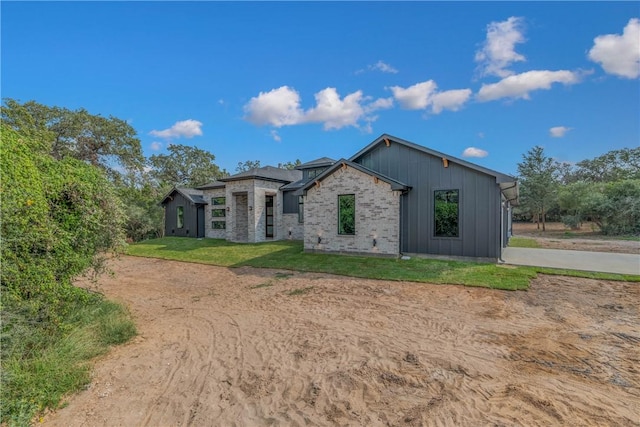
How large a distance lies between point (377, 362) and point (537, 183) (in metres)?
32.7

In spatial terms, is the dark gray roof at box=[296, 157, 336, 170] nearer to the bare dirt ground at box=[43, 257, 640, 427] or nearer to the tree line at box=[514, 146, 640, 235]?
the bare dirt ground at box=[43, 257, 640, 427]

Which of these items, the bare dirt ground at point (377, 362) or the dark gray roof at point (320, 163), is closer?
the bare dirt ground at point (377, 362)

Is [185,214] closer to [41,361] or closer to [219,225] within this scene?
[219,225]

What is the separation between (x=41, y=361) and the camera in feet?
11.7

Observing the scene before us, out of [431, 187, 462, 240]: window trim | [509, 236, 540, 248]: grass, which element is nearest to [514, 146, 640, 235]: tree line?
[509, 236, 540, 248]: grass

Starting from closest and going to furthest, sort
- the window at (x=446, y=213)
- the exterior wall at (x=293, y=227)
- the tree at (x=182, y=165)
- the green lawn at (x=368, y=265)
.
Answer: the green lawn at (x=368, y=265)
the window at (x=446, y=213)
the exterior wall at (x=293, y=227)
the tree at (x=182, y=165)

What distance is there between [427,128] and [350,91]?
222 inches

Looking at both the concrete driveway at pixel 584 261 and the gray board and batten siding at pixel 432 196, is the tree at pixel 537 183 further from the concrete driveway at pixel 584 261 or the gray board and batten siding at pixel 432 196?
the gray board and batten siding at pixel 432 196

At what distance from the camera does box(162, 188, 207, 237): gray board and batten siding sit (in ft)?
70.2

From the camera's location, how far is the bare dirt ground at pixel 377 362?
299cm

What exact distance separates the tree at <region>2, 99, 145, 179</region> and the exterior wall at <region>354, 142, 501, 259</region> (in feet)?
68.6

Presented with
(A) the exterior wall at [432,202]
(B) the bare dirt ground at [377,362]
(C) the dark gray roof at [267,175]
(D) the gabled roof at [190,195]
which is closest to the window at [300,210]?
(C) the dark gray roof at [267,175]

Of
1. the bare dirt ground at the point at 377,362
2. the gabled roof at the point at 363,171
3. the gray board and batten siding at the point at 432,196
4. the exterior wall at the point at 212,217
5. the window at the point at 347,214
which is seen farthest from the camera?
the exterior wall at the point at 212,217

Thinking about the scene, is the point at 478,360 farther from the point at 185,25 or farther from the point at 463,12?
the point at 185,25
